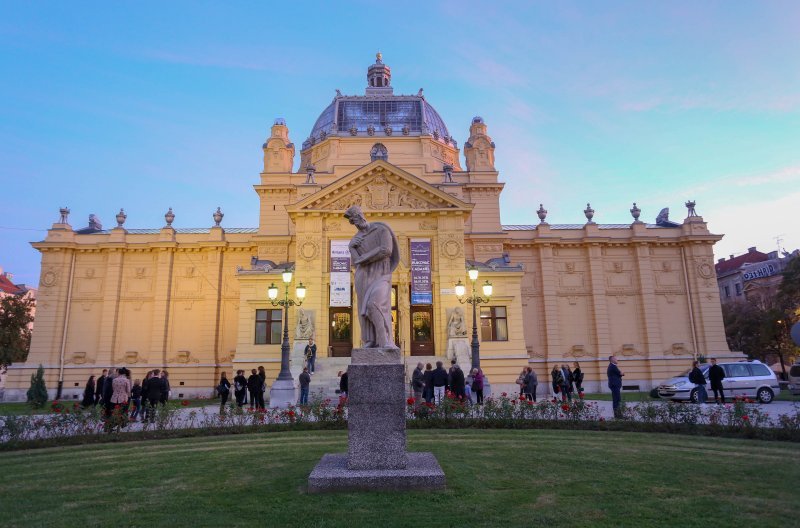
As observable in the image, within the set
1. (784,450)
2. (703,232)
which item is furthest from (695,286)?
(784,450)

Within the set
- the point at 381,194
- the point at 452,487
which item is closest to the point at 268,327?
the point at 381,194

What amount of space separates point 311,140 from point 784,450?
41023 mm

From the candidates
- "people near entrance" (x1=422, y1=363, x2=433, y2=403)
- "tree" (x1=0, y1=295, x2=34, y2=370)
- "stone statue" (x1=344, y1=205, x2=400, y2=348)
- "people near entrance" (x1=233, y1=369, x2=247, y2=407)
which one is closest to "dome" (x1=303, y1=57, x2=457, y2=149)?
"people near entrance" (x1=233, y1=369, x2=247, y2=407)

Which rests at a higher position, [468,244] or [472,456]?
[468,244]

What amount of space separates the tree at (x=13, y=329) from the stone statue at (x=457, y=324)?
35.6 metres

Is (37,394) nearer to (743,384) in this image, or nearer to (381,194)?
(381,194)

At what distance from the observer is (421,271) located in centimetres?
3177

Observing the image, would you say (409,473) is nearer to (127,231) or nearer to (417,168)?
(417,168)

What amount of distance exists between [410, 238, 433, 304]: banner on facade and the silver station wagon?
14302 millimetres

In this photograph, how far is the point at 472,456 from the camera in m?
9.76

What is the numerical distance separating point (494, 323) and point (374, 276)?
80.6 feet

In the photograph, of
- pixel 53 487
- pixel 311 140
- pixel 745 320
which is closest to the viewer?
pixel 53 487

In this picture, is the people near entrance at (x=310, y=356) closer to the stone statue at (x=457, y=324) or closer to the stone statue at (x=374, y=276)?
the stone statue at (x=457, y=324)

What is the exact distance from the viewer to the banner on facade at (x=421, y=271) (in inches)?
1231
